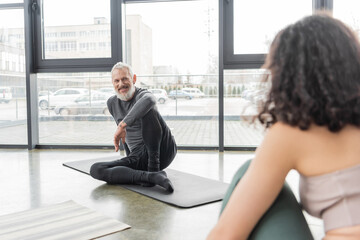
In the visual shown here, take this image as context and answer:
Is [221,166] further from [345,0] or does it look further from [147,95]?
[345,0]

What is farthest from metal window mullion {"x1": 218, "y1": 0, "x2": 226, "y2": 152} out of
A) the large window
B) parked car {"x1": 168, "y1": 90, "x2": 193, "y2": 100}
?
parked car {"x1": 168, "y1": 90, "x2": 193, "y2": 100}

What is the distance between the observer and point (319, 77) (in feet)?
2.35

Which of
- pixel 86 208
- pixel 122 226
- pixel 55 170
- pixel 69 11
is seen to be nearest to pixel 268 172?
pixel 122 226

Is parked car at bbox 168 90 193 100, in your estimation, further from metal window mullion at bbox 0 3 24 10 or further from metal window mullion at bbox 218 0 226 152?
metal window mullion at bbox 0 3 24 10

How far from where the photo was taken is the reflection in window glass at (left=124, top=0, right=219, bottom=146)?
13.9ft

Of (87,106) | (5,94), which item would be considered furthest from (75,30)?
(5,94)

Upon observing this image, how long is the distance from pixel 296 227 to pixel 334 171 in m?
0.17

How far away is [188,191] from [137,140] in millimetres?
630

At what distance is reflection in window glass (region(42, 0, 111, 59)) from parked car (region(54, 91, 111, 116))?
1.70ft

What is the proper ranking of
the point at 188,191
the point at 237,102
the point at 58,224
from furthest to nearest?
1. the point at 237,102
2. the point at 188,191
3. the point at 58,224

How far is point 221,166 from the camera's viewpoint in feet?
10.9

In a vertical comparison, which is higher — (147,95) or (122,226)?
(147,95)

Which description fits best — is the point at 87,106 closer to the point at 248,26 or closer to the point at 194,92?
the point at 194,92

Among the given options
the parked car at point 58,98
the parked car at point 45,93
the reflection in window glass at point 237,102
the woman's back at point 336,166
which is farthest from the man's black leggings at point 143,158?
the parked car at point 45,93
